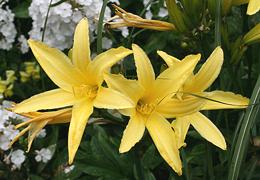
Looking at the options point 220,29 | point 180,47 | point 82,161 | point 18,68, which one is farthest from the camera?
point 18,68

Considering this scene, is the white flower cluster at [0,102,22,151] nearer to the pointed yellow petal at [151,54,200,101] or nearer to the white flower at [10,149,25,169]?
the white flower at [10,149,25,169]

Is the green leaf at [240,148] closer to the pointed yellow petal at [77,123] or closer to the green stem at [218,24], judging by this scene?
the green stem at [218,24]

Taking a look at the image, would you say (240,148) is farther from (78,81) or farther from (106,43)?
(106,43)

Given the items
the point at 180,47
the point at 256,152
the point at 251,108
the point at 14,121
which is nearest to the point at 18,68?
the point at 14,121

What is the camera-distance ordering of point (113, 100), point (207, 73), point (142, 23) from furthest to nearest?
point (142, 23)
point (207, 73)
point (113, 100)

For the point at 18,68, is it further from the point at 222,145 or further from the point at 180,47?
the point at 222,145

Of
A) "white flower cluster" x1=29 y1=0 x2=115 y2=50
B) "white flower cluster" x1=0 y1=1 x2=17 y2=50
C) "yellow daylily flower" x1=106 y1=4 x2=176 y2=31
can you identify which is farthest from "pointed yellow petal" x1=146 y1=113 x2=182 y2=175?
"white flower cluster" x1=0 y1=1 x2=17 y2=50

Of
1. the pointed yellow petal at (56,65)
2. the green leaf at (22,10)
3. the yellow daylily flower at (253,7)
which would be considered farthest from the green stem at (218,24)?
the green leaf at (22,10)

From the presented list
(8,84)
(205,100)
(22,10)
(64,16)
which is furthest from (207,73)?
(22,10)
